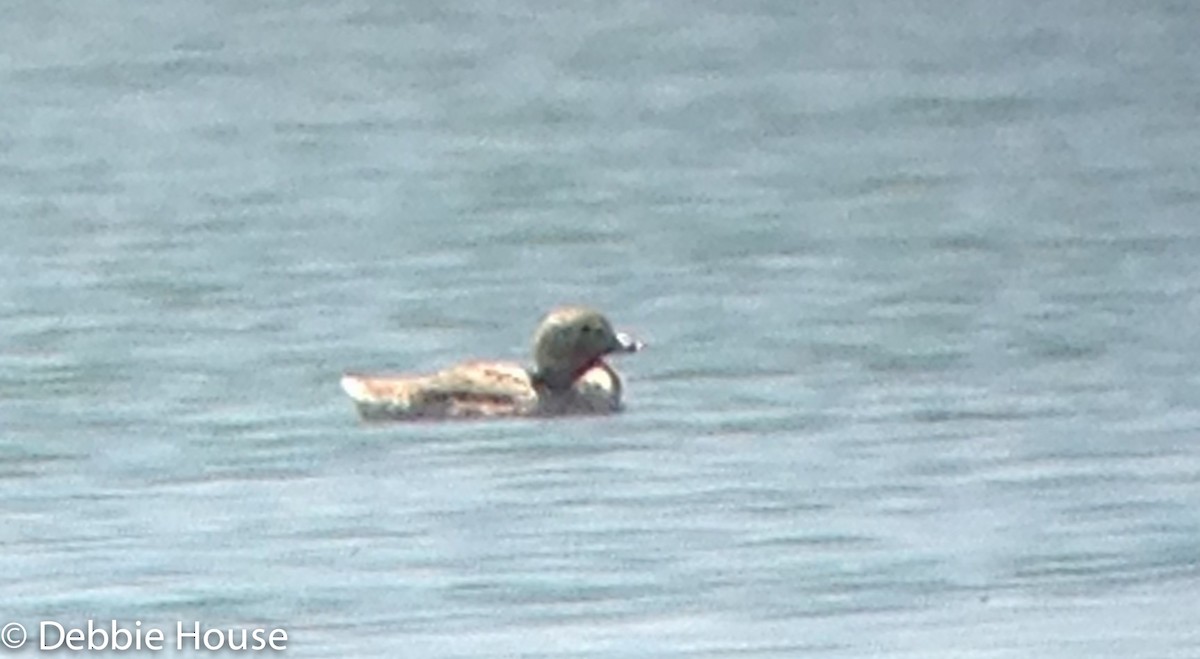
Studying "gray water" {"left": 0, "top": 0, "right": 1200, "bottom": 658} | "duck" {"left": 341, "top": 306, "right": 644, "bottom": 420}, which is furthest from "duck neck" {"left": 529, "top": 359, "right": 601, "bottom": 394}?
"gray water" {"left": 0, "top": 0, "right": 1200, "bottom": 658}

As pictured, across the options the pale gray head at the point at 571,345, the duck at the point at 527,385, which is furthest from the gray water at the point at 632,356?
the pale gray head at the point at 571,345

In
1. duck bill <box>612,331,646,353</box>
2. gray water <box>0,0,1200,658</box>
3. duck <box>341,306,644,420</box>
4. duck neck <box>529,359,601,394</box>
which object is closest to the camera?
gray water <box>0,0,1200,658</box>

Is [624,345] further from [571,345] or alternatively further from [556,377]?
[556,377]

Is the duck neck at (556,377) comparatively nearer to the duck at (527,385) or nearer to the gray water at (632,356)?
the duck at (527,385)

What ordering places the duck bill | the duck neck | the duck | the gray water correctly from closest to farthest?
the gray water → the duck → the duck neck → the duck bill

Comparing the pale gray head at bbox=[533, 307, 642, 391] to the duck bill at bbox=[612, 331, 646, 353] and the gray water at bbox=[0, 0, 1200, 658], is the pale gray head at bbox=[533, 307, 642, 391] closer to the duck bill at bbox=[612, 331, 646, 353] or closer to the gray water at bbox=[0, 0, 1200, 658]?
the duck bill at bbox=[612, 331, 646, 353]

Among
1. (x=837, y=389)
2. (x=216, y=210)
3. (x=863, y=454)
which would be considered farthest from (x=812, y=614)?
(x=216, y=210)

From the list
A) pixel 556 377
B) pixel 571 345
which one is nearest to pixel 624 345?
pixel 571 345
